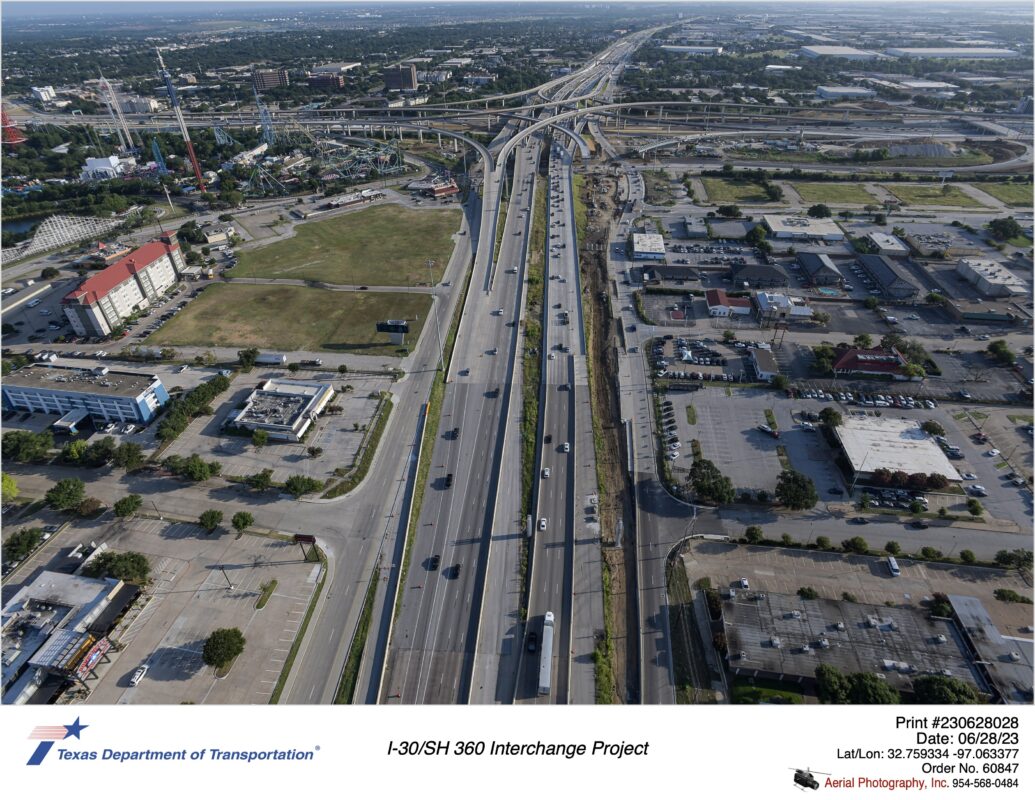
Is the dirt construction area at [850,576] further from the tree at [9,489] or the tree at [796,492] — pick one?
the tree at [9,489]

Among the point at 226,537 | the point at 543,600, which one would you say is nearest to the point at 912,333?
the point at 543,600

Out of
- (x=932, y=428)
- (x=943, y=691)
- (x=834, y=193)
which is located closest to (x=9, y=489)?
(x=943, y=691)

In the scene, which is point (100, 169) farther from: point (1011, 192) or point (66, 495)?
point (1011, 192)

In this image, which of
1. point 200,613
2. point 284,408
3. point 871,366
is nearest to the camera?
point 200,613

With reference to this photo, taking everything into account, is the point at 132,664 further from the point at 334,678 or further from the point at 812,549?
the point at 812,549

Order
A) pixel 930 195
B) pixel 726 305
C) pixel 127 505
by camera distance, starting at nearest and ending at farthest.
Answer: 1. pixel 127 505
2. pixel 726 305
3. pixel 930 195
